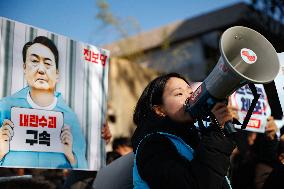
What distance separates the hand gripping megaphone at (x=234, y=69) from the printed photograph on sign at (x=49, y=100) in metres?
1.20

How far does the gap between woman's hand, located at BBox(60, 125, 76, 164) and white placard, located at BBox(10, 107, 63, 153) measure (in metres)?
0.03

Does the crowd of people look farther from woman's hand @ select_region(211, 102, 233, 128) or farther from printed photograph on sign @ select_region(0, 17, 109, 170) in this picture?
printed photograph on sign @ select_region(0, 17, 109, 170)

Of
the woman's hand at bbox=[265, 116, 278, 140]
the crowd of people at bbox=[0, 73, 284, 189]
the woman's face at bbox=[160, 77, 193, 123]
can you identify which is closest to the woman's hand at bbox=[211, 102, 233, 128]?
the crowd of people at bbox=[0, 73, 284, 189]

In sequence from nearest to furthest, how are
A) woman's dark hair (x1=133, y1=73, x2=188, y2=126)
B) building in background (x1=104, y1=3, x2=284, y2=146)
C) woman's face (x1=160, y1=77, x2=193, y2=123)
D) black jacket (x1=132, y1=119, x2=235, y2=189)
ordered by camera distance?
black jacket (x1=132, y1=119, x2=235, y2=189) → woman's face (x1=160, y1=77, x2=193, y2=123) → woman's dark hair (x1=133, y1=73, x2=188, y2=126) → building in background (x1=104, y1=3, x2=284, y2=146)

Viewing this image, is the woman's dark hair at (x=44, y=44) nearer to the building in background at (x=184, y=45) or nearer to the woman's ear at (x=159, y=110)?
the woman's ear at (x=159, y=110)

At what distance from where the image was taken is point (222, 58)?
6.14ft

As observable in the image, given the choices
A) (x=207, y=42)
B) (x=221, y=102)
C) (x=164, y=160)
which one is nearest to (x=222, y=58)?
(x=221, y=102)

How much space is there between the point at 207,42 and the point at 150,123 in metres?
16.3

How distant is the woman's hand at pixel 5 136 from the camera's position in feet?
8.79

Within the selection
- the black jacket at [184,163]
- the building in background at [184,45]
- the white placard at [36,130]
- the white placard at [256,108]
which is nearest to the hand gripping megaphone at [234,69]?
the black jacket at [184,163]

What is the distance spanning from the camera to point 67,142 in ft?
9.96

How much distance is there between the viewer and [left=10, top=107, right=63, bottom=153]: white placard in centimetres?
276

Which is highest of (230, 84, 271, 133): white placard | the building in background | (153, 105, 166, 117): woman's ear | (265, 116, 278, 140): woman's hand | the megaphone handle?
the building in background

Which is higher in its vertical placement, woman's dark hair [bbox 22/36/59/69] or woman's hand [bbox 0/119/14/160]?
woman's dark hair [bbox 22/36/59/69]
